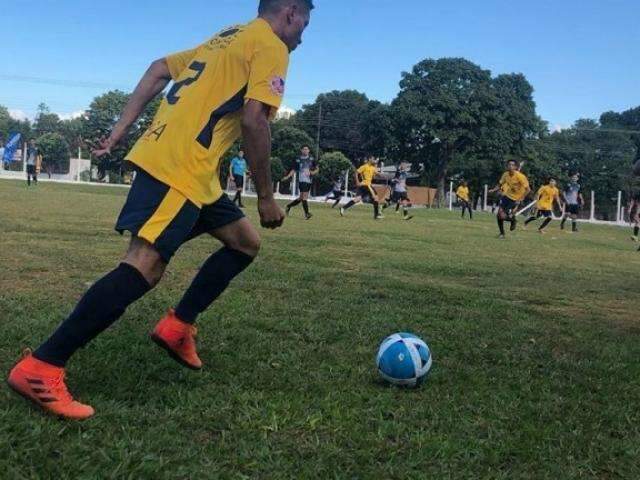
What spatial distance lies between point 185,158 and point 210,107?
0.86ft

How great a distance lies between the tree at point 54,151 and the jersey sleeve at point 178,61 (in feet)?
273

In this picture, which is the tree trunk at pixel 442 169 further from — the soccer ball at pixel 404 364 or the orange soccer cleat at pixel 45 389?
the orange soccer cleat at pixel 45 389

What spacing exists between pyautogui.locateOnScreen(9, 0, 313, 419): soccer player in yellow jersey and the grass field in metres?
0.29

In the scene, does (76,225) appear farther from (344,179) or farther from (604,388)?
(344,179)

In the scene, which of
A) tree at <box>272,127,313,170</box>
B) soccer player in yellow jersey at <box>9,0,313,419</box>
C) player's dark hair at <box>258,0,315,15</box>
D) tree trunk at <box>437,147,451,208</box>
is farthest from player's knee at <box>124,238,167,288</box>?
tree at <box>272,127,313,170</box>

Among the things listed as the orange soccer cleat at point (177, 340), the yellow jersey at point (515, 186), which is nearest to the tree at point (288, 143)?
the yellow jersey at point (515, 186)

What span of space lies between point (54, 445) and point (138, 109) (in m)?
1.67

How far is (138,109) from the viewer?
133 inches

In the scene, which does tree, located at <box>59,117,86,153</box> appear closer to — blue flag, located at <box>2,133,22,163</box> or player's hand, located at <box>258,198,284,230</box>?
blue flag, located at <box>2,133,22,163</box>

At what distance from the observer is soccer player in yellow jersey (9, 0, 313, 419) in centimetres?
277

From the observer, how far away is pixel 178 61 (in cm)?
334

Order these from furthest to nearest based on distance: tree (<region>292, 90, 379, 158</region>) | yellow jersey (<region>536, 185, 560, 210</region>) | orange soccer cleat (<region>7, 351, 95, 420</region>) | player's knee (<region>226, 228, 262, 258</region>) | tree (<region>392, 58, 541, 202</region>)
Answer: tree (<region>292, 90, 379, 158</region>) < tree (<region>392, 58, 541, 202</region>) < yellow jersey (<region>536, 185, 560, 210</region>) < player's knee (<region>226, 228, 262, 258</region>) < orange soccer cleat (<region>7, 351, 95, 420</region>)

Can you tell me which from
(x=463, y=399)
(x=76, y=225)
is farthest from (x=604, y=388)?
(x=76, y=225)

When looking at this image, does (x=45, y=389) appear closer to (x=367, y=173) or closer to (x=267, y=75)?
(x=267, y=75)
